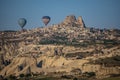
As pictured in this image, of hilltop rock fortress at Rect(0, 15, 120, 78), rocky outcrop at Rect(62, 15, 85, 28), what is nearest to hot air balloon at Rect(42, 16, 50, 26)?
hilltop rock fortress at Rect(0, 15, 120, 78)

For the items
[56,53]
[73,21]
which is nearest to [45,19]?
[56,53]

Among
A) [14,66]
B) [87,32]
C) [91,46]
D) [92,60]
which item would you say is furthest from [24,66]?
[87,32]

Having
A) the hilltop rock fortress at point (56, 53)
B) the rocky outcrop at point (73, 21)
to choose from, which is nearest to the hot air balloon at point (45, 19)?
the hilltop rock fortress at point (56, 53)

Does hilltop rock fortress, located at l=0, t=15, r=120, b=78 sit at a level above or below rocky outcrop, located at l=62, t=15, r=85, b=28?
below

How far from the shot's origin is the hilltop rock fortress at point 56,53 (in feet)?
208

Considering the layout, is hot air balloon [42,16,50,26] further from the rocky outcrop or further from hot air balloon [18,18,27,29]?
the rocky outcrop

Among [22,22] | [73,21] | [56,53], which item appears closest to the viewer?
[56,53]

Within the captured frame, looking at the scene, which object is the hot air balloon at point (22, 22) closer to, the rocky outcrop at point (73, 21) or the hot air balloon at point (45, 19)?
the hot air balloon at point (45, 19)

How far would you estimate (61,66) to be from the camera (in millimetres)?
70062

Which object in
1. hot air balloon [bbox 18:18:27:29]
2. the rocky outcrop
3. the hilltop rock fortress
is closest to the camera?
the hilltop rock fortress

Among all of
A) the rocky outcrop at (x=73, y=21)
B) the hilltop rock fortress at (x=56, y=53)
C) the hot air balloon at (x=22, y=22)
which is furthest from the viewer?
the rocky outcrop at (x=73, y=21)

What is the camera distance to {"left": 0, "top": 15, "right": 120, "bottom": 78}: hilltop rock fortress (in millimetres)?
63344

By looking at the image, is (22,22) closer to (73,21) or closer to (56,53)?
(56,53)

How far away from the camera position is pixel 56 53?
273ft
